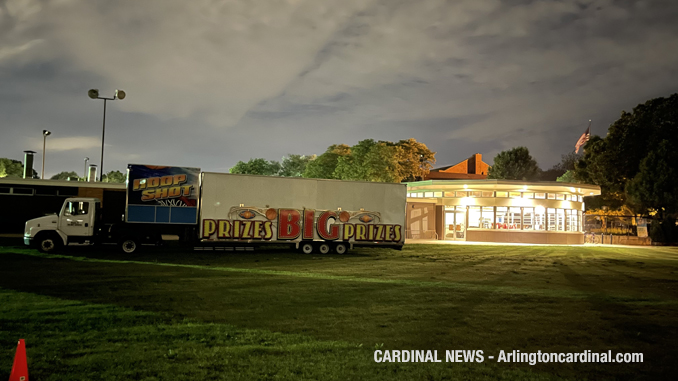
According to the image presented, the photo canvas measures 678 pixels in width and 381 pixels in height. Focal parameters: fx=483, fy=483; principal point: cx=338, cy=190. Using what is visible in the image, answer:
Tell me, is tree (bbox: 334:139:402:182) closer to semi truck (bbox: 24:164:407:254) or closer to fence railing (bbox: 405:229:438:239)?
fence railing (bbox: 405:229:438:239)

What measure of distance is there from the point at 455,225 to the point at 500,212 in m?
3.63

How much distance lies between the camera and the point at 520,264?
66.1 feet

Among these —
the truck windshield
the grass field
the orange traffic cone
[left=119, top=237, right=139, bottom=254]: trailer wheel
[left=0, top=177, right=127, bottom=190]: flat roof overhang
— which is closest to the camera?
the orange traffic cone

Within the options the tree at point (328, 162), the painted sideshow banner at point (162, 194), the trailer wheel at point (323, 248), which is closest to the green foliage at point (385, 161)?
the tree at point (328, 162)

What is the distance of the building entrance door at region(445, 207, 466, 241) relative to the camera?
3888cm

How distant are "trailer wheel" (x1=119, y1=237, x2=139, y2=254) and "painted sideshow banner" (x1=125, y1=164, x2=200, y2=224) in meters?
0.91

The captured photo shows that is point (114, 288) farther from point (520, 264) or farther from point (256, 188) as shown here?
point (520, 264)

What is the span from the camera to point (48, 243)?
19688mm

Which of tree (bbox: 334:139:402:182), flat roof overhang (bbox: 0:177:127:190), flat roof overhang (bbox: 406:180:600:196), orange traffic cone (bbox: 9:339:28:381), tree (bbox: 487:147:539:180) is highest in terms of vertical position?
tree (bbox: 487:147:539:180)

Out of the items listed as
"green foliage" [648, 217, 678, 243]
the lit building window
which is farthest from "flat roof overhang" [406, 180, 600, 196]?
"green foliage" [648, 217, 678, 243]

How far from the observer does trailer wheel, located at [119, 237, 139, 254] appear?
20406 millimetres

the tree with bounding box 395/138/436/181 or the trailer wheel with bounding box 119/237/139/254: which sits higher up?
the tree with bounding box 395/138/436/181

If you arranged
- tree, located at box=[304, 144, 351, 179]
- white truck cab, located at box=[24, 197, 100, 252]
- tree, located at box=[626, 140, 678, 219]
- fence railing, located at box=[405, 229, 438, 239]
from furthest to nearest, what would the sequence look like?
tree, located at box=[304, 144, 351, 179], tree, located at box=[626, 140, 678, 219], fence railing, located at box=[405, 229, 438, 239], white truck cab, located at box=[24, 197, 100, 252]

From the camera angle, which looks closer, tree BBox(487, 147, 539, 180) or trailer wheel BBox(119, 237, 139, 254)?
trailer wheel BBox(119, 237, 139, 254)
